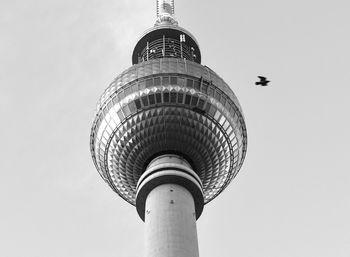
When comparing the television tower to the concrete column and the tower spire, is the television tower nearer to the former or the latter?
the concrete column

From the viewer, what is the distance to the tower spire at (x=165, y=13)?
73438 millimetres

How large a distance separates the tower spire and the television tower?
1536cm

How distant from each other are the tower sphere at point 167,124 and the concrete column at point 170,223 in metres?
4.31

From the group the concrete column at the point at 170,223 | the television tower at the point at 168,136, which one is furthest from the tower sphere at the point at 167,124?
the concrete column at the point at 170,223

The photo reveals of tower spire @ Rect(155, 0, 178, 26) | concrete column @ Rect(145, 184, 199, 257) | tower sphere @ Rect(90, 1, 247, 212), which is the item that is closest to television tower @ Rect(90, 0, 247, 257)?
tower sphere @ Rect(90, 1, 247, 212)

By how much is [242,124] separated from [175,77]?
30.1ft

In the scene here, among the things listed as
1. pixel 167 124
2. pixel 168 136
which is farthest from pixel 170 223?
pixel 167 124

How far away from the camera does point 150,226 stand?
49625mm

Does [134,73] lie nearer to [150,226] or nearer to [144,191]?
[144,191]

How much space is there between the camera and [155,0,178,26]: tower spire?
7344 centimetres

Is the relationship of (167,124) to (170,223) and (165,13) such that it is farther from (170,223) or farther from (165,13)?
(165,13)

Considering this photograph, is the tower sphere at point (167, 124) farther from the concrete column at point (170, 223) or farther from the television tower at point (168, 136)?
the concrete column at point (170, 223)

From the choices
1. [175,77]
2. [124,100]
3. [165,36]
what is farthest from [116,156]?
[165,36]

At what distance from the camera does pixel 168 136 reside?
55281 mm
